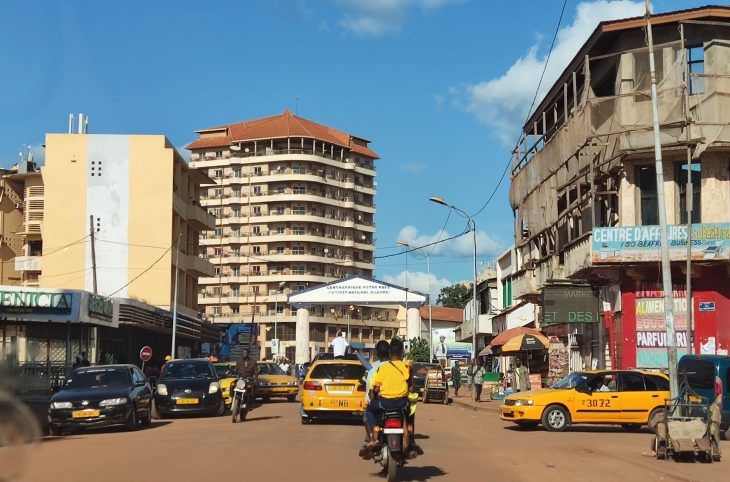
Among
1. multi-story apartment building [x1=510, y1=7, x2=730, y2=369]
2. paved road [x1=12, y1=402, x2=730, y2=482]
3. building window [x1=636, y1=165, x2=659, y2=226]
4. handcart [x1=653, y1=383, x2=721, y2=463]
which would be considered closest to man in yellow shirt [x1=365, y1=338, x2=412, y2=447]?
paved road [x1=12, y1=402, x2=730, y2=482]

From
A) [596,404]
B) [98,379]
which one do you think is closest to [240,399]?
[98,379]

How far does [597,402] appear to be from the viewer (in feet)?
71.4

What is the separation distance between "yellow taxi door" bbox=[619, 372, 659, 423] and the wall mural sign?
7.51 meters

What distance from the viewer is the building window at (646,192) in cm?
3070

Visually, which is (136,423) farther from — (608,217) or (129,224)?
(129,224)

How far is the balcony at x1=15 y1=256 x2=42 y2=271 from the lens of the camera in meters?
61.5

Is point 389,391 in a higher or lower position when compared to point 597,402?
higher

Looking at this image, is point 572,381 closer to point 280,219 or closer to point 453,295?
point 280,219

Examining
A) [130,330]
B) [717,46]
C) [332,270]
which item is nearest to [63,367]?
[130,330]

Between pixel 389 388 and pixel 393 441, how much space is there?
72 centimetres

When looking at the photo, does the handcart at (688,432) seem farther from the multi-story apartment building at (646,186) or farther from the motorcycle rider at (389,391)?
the multi-story apartment building at (646,186)

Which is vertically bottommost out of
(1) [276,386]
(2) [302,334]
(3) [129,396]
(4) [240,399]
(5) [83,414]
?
(1) [276,386]

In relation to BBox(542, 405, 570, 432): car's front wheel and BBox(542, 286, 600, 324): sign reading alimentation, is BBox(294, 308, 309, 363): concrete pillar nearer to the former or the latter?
BBox(542, 286, 600, 324): sign reading alimentation

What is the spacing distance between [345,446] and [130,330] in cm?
3716
